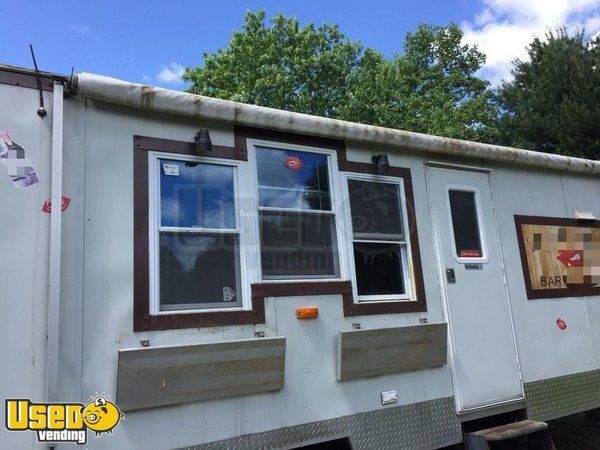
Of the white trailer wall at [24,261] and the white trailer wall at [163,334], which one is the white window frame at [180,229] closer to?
the white trailer wall at [163,334]

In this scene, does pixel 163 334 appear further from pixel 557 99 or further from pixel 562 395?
pixel 557 99

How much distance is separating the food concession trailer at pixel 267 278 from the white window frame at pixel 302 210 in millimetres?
15

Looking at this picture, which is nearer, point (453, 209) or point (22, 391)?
point (22, 391)

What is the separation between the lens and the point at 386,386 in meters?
3.63

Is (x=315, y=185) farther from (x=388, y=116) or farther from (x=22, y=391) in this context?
(x=388, y=116)

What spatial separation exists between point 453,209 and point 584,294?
1.80 m

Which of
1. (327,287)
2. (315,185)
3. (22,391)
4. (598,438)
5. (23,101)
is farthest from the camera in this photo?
(598,438)

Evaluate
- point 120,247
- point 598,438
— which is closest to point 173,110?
point 120,247

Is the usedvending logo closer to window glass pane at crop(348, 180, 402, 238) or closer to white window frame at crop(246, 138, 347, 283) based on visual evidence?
white window frame at crop(246, 138, 347, 283)

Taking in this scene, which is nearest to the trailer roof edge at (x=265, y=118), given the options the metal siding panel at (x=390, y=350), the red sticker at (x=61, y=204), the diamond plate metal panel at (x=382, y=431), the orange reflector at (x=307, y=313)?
the red sticker at (x=61, y=204)

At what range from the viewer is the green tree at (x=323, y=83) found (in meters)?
17.3

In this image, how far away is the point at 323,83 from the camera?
60.3 feet

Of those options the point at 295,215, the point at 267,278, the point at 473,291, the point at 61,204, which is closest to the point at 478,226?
the point at 473,291

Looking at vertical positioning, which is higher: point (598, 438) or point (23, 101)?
point (23, 101)
